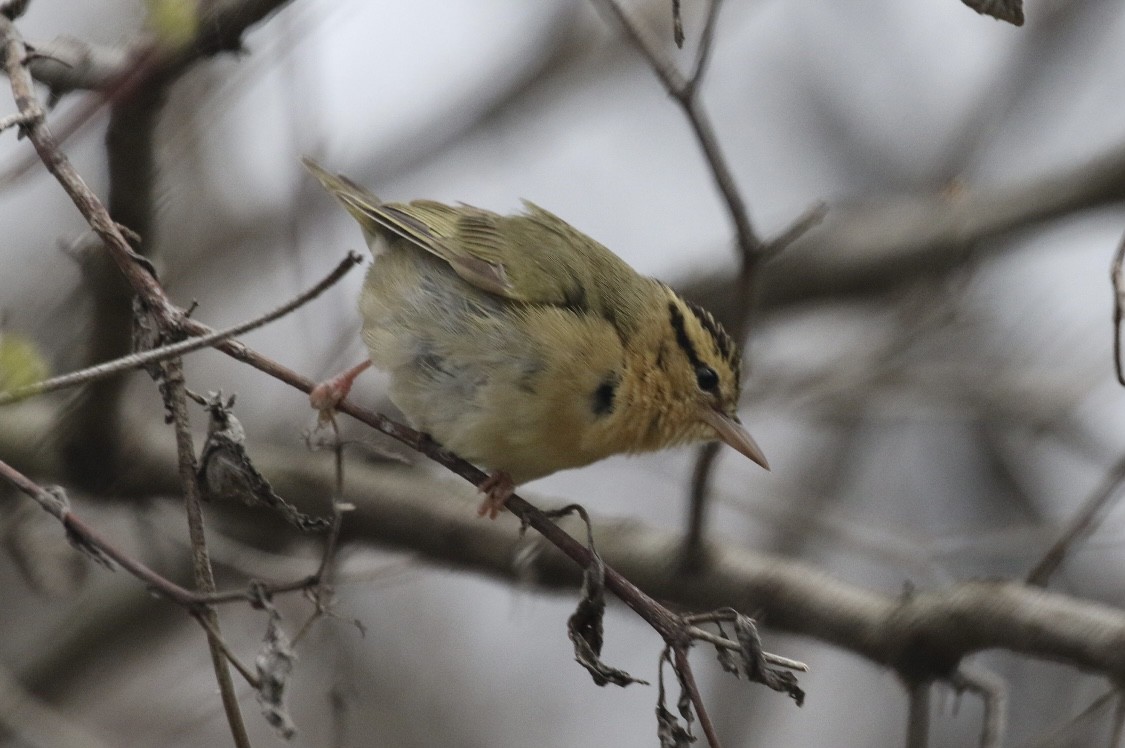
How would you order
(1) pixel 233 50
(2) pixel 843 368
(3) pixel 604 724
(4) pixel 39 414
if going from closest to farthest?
(1) pixel 233 50, (4) pixel 39 414, (2) pixel 843 368, (3) pixel 604 724

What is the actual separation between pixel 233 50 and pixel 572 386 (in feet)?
4.09

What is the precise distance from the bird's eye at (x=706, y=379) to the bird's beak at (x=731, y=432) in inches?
2.5

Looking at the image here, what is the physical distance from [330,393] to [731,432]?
4.17 feet

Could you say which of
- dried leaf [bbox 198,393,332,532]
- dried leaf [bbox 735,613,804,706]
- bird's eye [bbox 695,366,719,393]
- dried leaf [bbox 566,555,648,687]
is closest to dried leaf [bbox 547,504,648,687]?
dried leaf [bbox 566,555,648,687]

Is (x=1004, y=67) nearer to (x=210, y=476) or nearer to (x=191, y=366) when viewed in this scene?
(x=191, y=366)

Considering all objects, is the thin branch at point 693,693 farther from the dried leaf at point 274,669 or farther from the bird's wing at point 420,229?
the bird's wing at point 420,229

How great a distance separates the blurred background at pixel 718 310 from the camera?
477 cm

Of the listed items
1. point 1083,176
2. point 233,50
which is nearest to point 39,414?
point 233,50

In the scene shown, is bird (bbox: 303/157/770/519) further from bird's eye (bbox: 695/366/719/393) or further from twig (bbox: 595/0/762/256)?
twig (bbox: 595/0/762/256)

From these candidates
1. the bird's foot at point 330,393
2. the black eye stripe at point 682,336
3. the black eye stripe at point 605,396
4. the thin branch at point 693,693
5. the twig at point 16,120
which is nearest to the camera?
the thin branch at point 693,693

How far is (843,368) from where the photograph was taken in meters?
5.76

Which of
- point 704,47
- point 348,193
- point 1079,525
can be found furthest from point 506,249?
point 1079,525

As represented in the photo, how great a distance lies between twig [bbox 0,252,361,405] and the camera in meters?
1.95

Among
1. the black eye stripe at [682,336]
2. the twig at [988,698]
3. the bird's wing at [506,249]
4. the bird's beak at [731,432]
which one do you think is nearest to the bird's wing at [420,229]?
the bird's wing at [506,249]
